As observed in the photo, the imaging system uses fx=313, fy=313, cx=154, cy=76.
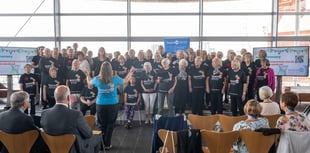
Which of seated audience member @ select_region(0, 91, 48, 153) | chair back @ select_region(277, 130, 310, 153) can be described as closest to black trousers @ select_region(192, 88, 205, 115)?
chair back @ select_region(277, 130, 310, 153)

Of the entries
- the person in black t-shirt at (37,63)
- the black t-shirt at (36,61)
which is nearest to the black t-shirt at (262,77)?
the person in black t-shirt at (37,63)

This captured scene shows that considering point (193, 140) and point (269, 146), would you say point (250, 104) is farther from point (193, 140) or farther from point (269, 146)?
point (193, 140)

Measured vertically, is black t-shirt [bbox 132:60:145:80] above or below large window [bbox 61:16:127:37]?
below

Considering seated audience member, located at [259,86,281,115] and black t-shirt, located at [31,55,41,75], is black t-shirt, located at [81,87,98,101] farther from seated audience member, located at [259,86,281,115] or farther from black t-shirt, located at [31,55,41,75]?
seated audience member, located at [259,86,281,115]

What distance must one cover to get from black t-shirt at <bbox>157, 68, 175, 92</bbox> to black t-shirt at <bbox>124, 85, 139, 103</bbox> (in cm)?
61

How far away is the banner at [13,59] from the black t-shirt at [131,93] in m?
3.16

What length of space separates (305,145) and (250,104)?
0.66 meters

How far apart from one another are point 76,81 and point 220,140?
13.2 ft

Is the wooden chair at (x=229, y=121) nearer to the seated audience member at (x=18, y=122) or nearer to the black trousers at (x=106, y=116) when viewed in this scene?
the black trousers at (x=106, y=116)

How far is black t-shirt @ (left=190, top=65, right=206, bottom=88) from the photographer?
6.98 m

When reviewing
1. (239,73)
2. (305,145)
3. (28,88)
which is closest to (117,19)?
(28,88)

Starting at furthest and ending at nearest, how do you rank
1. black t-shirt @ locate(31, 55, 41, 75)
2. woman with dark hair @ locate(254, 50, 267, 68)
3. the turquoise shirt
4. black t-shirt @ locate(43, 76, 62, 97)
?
black t-shirt @ locate(31, 55, 41, 75) → black t-shirt @ locate(43, 76, 62, 97) → woman with dark hair @ locate(254, 50, 267, 68) → the turquoise shirt

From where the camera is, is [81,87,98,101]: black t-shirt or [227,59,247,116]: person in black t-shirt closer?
[81,87,98,101]: black t-shirt

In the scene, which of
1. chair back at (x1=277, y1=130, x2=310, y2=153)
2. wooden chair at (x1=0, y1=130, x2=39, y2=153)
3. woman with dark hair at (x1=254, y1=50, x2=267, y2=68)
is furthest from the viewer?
woman with dark hair at (x1=254, y1=50, x2=267, y2=68)
